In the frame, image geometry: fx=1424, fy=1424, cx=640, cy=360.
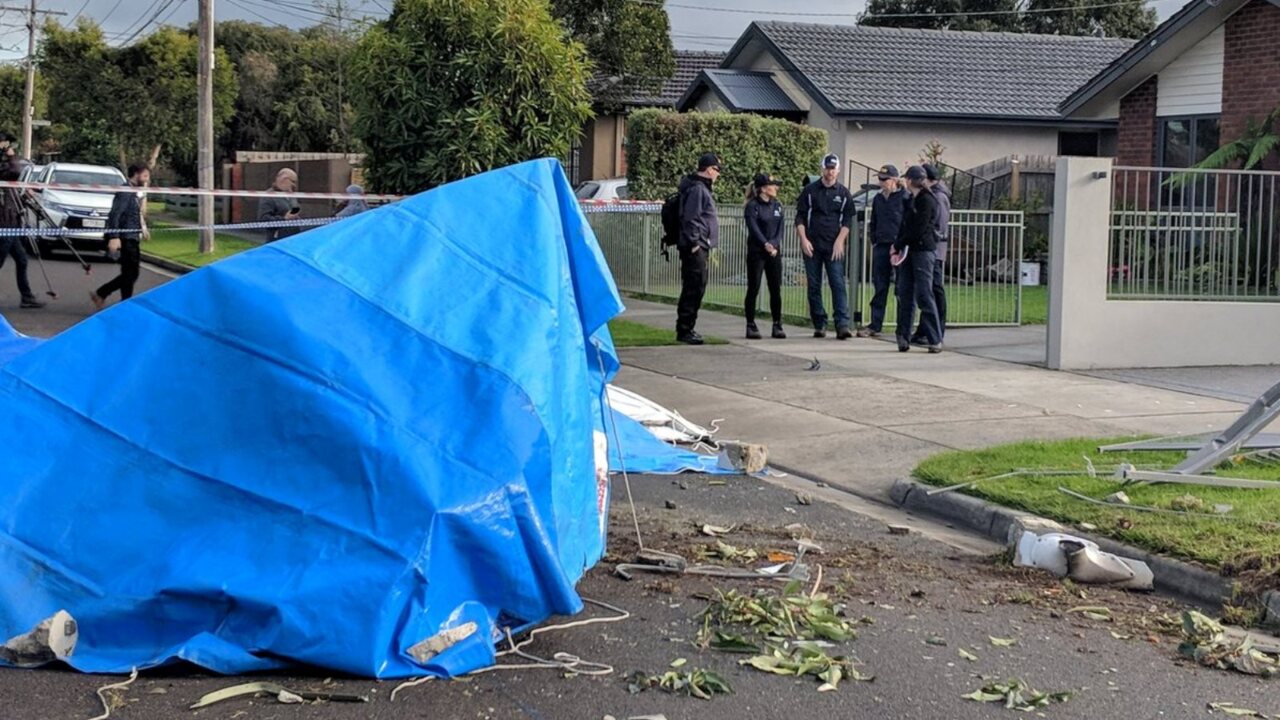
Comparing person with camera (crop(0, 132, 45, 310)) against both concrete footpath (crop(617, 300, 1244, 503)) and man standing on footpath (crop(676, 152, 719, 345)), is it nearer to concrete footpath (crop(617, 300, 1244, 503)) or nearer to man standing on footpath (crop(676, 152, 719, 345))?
concrete footpath (crop(617, 300, 1244, 503))

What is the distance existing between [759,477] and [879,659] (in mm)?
3606

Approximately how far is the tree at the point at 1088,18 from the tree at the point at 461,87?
1676 inches

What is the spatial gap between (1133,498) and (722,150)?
17384 mm

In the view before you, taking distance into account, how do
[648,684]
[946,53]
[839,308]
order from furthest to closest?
[946,53] < [839,308] < [648,684]

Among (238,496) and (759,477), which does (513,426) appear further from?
(759,477)

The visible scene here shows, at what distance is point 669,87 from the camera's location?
41.3 m

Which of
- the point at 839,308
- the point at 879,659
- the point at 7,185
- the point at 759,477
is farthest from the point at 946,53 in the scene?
the point at 879,659

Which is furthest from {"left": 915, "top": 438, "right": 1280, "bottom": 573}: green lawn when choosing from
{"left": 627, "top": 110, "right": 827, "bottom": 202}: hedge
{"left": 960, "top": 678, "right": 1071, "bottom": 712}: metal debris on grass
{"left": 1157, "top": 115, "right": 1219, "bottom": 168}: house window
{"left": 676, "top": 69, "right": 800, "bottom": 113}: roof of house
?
{"left": 676, "top": 69, "right": 800, "bottom": 113}: roof of house

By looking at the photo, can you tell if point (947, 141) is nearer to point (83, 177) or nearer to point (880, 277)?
point (880, 277)

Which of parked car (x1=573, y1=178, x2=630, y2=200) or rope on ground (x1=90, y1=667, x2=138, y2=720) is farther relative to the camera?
parked car (x1=573, y1=178, x2=630, y2=200)

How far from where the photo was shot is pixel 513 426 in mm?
4930

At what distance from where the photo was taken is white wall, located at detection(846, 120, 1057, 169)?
31.8 meters

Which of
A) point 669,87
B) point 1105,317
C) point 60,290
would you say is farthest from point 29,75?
point 1105,317

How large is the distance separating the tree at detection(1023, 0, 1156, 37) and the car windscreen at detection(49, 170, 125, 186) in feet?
122
